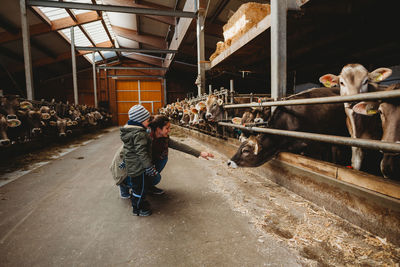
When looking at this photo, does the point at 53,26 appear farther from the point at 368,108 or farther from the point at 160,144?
the point at 368,108

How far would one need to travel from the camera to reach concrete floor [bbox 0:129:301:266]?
155 centimetres

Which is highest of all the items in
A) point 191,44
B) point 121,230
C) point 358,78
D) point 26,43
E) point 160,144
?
point 191,44

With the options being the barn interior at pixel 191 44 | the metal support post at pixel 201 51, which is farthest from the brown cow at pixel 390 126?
the metal support post at pixel 201 51

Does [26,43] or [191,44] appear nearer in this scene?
[26,43]

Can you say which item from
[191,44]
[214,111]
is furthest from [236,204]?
[191,44]

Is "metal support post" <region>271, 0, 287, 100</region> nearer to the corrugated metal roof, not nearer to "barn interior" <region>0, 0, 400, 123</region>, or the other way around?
"barn interior" <region>0, 0, 400, 123</region>

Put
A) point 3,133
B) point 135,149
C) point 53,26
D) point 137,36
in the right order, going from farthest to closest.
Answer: point 137,36, point 53,26, point 3,133, point 135,149

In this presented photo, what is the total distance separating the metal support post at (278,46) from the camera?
3.16 meters

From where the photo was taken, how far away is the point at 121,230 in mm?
1938

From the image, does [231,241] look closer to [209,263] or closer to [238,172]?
[209,263]

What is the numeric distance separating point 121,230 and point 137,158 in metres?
0.72

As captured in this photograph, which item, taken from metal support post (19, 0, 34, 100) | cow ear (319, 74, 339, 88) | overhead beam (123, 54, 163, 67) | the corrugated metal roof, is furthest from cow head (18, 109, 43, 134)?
overhead beam (123, 54, 163, 67)

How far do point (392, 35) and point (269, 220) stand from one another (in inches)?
259

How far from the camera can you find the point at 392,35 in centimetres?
542
